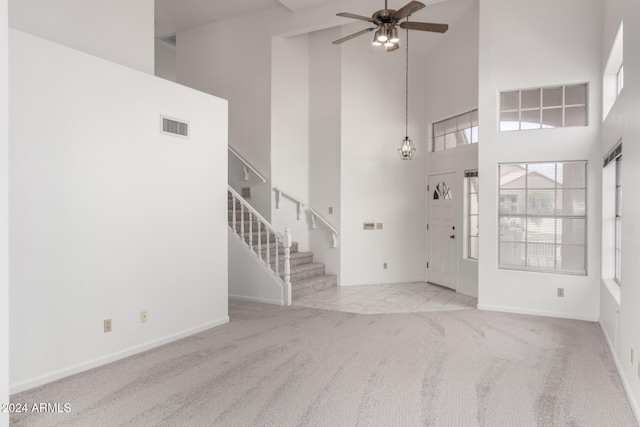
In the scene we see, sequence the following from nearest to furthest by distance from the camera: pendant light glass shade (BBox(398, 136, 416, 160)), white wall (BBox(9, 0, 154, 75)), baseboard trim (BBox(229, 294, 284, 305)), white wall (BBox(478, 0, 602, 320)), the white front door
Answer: white wall (BBox(9, 0, 154, 75)), white wall (BBox(478, 0, 602, 320)), baseboard trim (BBox(229, 294, 284, 305)), the white front door, pendant light glass shade (BBox(398, 136, 416, 160))

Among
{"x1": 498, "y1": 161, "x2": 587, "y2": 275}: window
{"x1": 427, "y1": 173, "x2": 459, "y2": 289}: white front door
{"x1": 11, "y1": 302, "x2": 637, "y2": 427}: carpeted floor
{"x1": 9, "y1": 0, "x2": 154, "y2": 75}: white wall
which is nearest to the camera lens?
{"x1": 11, "y1": 302, "x2": 637, "y2": 427}: carpeted floor

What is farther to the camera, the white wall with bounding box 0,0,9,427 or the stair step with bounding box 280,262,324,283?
the stair step with bounding box 280,262,324,283

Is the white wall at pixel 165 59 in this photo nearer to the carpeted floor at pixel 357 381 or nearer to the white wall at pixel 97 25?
the white wall at pixel 97 25

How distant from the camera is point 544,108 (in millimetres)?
5695

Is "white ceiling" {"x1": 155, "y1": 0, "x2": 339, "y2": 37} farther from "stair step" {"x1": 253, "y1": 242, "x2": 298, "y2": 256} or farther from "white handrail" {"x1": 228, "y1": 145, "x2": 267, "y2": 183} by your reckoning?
"stair step" {"x1": 253, "y1": 242, "x2": 298, "y2": 256}

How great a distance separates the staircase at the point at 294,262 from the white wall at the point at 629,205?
13.5 feet

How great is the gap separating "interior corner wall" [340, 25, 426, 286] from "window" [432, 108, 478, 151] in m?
0.33

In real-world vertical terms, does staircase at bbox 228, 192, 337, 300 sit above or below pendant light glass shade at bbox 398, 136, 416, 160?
below

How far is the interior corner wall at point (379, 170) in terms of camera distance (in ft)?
26.0

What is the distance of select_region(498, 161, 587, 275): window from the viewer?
5.53 meters

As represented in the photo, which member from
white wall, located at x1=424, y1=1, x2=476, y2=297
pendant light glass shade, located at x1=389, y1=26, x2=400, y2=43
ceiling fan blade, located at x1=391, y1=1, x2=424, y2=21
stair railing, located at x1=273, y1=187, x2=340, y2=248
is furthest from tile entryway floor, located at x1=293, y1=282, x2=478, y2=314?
ceiling fan blade, located at x1=391, y1=1, x2=424, y2=21

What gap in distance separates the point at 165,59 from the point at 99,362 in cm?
888

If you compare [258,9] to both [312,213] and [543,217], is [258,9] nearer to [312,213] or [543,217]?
[312,213]

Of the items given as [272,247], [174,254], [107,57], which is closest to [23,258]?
[174,254]
